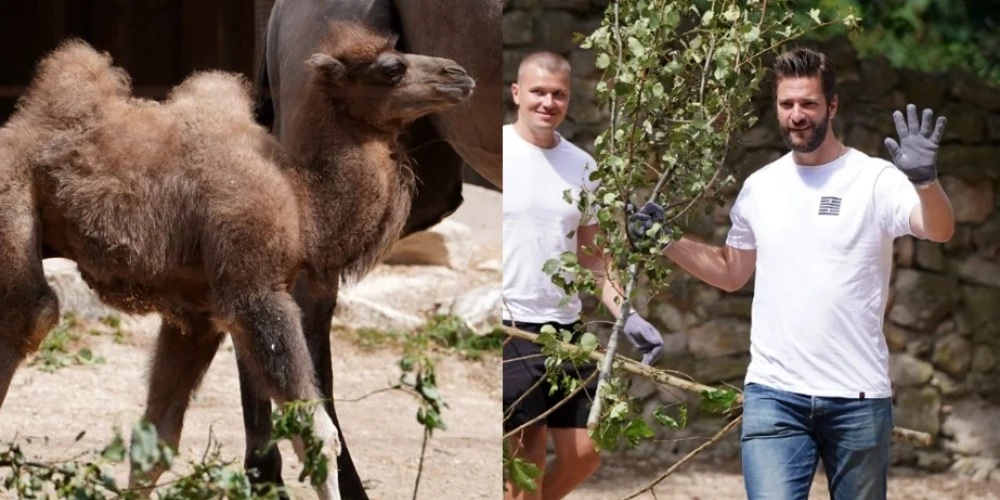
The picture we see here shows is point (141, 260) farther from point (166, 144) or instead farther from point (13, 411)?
point (13, 411)

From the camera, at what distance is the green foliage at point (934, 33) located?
773cm

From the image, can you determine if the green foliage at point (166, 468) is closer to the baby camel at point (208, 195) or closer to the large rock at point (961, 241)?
the baby camel at point (208, 195)

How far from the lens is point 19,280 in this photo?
3.63m

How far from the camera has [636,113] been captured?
3.69 metres

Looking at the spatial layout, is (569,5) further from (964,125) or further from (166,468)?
(964,125)

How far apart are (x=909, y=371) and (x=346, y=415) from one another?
7.86 feet

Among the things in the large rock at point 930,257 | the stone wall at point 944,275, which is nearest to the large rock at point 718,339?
the stone wall at point 944,275

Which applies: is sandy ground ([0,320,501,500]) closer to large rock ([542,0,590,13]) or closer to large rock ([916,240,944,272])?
large rock ([542,0,590,13])

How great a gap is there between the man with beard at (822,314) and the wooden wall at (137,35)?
1.86 m

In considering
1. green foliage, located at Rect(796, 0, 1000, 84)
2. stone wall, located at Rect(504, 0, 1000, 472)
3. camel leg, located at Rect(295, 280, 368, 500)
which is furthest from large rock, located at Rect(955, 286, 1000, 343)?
camel leg, located at Rect(295, 280, 368, 500)

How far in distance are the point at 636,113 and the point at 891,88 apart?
2883 mm

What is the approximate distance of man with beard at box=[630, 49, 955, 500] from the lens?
136 inches

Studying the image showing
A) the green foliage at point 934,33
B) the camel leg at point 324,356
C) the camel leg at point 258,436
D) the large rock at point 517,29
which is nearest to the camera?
the large rock at point 517,29

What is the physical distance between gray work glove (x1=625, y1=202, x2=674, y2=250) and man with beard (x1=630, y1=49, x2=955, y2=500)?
25 centimetres
